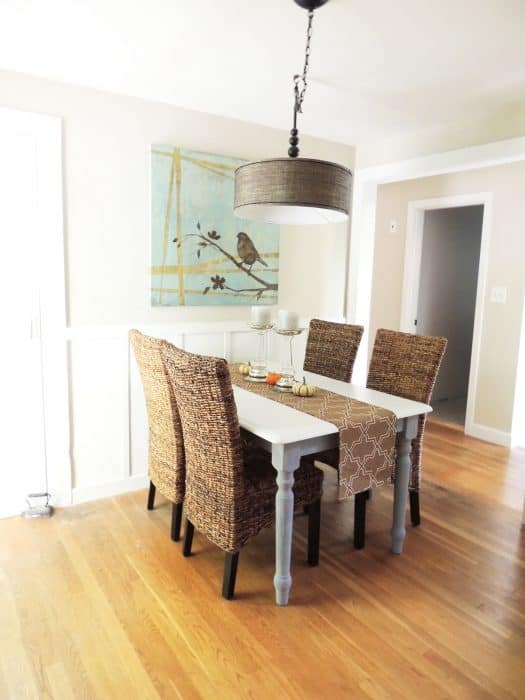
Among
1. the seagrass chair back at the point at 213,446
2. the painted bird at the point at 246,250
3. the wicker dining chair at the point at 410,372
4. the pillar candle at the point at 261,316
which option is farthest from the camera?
the painted bird at the point at 246,250

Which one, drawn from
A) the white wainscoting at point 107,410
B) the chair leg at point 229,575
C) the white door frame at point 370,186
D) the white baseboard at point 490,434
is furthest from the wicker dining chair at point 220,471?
the white baseboard at point 490,434

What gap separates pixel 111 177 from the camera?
2.82 meters

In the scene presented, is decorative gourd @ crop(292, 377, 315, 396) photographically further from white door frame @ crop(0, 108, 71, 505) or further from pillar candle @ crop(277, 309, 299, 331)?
white door frame @ crop(0, 108, 71, 505)

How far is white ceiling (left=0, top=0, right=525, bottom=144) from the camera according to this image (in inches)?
76.1

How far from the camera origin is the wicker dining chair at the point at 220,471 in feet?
6.08

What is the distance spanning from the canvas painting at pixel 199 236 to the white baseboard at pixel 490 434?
2.28 metres

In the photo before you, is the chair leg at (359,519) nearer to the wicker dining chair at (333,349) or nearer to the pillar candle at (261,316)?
the wicker dining chair at (333,349)

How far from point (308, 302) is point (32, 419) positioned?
2066mm

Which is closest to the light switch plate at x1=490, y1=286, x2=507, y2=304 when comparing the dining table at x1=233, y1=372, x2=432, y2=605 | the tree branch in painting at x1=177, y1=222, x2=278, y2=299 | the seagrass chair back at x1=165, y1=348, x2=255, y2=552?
the tree branch in painting at x1=177, y1=222, x2=278, y2=299

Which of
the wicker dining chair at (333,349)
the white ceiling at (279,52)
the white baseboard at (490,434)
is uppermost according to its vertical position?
the white ceiling at (279,52)

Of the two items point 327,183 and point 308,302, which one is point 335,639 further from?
point 308,302

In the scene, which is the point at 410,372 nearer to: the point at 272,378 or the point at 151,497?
the point at 272,378

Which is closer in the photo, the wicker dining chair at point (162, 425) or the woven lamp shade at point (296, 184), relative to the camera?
the woven lamp shade at point (296, 184)

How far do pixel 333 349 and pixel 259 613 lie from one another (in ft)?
5.37
